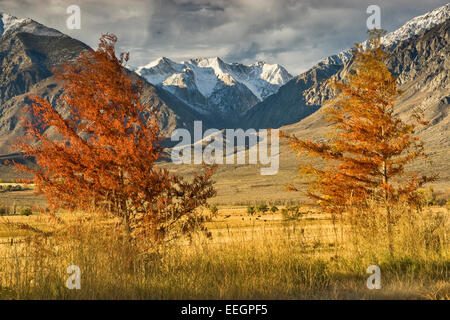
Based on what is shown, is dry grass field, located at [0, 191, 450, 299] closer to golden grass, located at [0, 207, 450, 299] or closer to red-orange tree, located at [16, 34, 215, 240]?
golden grass, located at [0, 207, 450, 299]

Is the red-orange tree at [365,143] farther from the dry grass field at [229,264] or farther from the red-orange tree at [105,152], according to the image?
the red-orange tree at [105,152]

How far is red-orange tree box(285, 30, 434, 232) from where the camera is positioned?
1559cm

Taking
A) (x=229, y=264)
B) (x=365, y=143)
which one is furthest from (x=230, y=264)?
(x=365, y=143)

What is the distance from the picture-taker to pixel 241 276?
24.1 feet

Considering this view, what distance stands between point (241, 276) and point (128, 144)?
366 cm

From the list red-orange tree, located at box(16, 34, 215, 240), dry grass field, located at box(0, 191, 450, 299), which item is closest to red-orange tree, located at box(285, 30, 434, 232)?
dry grass field, located at box(0, 191, 450, 299)

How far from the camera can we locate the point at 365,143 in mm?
15820

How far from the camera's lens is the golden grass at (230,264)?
630 centimetres

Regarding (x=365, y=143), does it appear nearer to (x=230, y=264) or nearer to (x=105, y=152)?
(x=230, y=264)

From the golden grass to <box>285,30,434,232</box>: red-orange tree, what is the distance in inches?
226

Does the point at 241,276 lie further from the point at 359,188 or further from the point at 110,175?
the point at 359,188

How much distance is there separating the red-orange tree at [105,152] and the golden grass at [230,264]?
69cm

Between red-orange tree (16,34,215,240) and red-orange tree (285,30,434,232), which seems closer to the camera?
red-orange tree (16,34,215,240)
